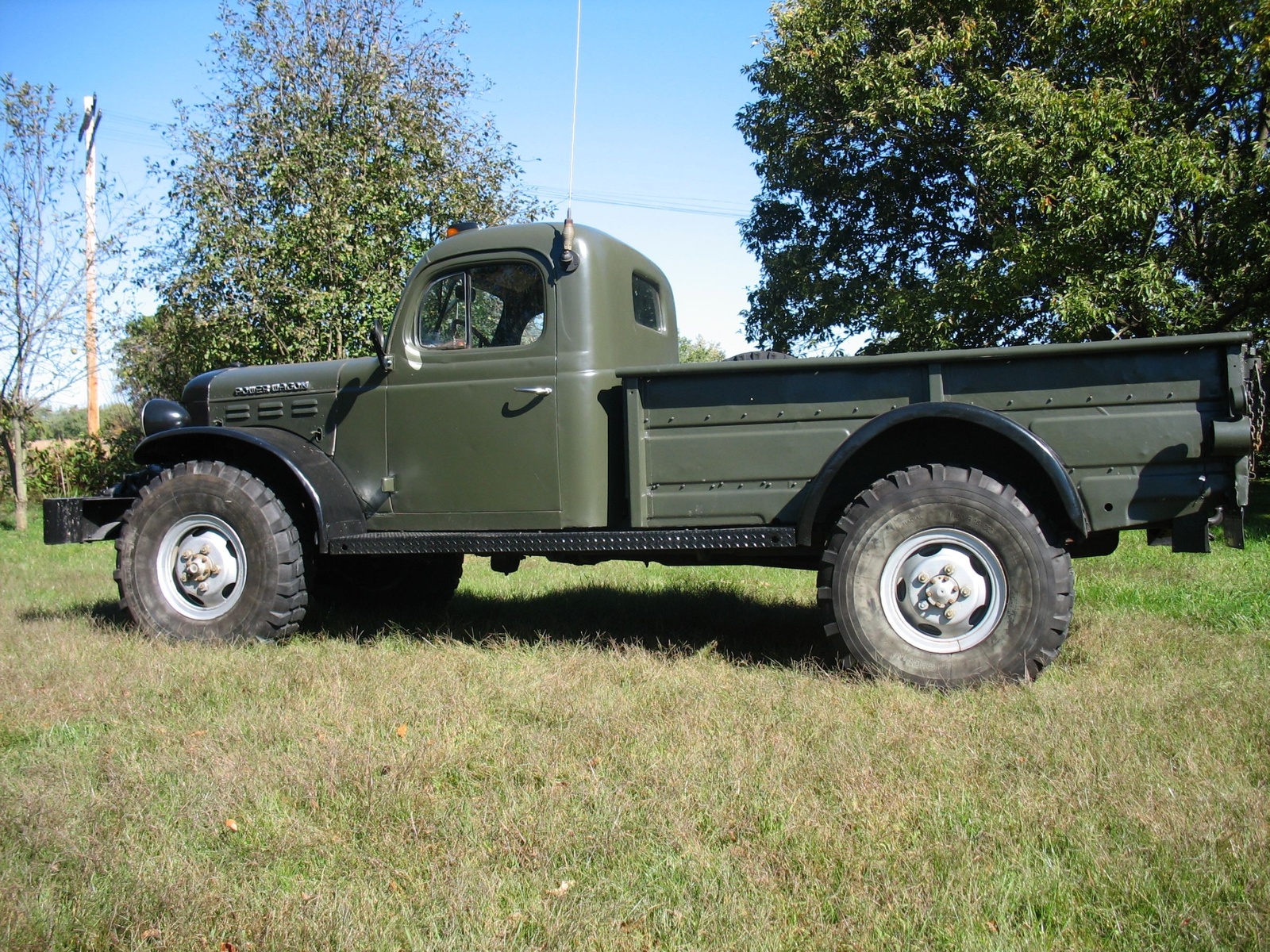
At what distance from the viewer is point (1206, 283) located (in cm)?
1318

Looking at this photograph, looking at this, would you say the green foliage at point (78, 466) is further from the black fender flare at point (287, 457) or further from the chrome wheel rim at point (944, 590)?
the chrome wheel rim at point (944, 590)

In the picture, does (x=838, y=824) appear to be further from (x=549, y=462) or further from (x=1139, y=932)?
(x=549, y=462)

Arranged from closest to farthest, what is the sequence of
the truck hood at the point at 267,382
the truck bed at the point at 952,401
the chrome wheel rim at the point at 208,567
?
the truck bed at the point at 952,401 < the chrome wheel rim at the point at 208,567 < the truck hood at the point at 267,382

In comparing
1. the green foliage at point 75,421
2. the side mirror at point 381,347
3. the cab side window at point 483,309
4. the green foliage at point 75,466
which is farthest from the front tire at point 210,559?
the green foliage at point 75,466

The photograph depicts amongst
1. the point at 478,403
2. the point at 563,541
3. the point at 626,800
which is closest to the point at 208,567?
the point at 478,403

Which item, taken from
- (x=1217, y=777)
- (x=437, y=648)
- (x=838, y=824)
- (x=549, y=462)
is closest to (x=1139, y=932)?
(x=838, y=824)

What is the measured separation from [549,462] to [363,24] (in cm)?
1389

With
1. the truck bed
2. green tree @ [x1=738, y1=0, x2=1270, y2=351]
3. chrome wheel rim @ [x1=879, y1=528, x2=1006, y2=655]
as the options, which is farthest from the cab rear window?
green tree @ [x1=738, y1=0, x2=1270, y2=351]

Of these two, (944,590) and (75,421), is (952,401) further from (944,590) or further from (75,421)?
(75,421)

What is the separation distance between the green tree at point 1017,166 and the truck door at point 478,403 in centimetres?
894

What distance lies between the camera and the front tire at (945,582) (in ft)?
13.5

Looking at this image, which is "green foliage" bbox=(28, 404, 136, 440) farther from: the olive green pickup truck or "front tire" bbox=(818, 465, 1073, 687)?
"front tire" bbox=(818, 465, 1073, 687)

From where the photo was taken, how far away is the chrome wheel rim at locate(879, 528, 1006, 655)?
4211mm

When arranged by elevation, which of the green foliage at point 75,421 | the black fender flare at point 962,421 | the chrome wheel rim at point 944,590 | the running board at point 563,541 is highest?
the green foliage at point 75,421
